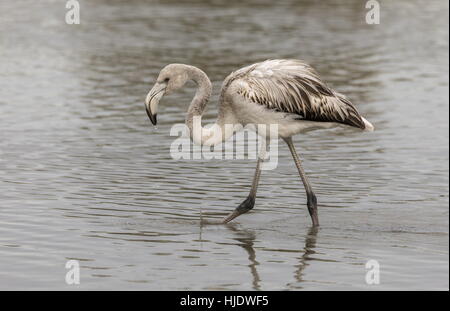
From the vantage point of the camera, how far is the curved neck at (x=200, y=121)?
10.0 m

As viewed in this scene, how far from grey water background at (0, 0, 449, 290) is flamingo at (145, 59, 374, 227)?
83cm

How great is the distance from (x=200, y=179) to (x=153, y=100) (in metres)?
2.34

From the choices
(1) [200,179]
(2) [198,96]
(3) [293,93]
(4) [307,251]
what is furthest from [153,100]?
(1) [200,179]

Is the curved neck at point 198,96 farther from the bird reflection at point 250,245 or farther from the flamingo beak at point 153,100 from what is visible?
the bird reflection at point 250,245

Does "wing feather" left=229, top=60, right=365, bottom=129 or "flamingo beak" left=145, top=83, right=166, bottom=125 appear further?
"wing feather" left=229, top=60, right=365, bottom=129

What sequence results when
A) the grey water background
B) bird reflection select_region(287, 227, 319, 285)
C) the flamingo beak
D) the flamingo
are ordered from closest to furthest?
bird reflection select_region(287, 227, 319, 285) < the grey water background < the flamingo beak < the flamingo

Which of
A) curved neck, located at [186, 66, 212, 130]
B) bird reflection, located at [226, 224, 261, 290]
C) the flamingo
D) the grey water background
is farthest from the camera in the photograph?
curved neck, located at [186, 66, 212, 130]

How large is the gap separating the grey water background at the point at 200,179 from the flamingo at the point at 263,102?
2.73 ft

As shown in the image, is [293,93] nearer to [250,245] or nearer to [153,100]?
[153,100]

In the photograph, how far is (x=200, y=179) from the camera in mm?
12039

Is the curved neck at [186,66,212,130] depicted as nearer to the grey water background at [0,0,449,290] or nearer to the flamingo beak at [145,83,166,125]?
the flamingo beak at [145,83,166,125]

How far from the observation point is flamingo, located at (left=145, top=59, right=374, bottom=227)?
994 centimetres

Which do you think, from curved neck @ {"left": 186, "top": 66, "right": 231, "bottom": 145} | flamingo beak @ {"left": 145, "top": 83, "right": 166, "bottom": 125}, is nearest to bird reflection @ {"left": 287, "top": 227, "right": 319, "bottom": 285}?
curved neck @ {"left": 186, "top": 66, "right": 231, "bottom": 145}
